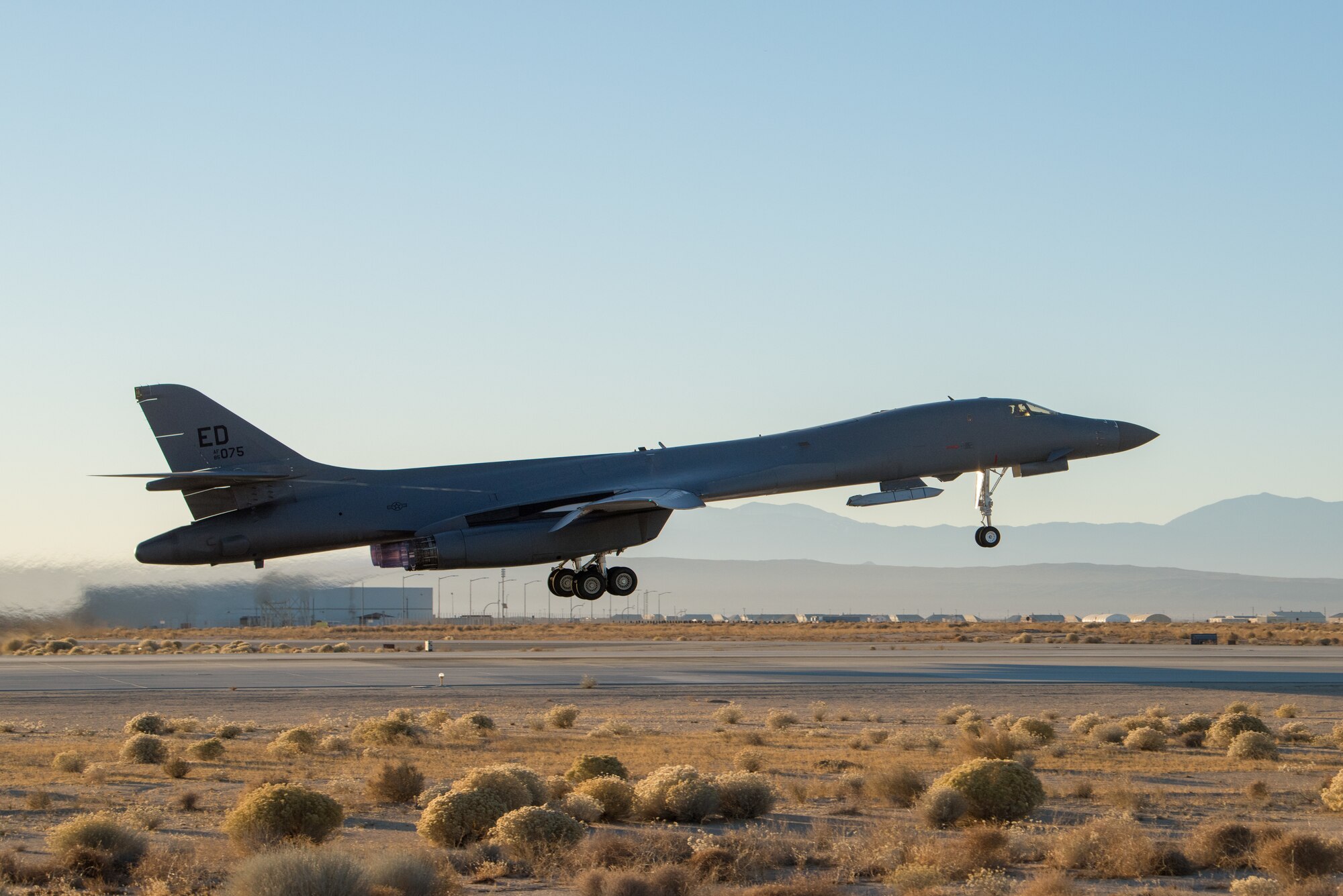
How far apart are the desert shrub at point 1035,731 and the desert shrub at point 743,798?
382 inches

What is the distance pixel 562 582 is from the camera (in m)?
37.2

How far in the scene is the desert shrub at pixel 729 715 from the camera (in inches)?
1122

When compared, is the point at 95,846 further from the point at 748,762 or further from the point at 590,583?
the point at 590,583

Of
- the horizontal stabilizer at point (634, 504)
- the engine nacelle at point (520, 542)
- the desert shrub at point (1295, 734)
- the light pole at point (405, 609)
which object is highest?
the horizontal stabilizer at point (634, 504)

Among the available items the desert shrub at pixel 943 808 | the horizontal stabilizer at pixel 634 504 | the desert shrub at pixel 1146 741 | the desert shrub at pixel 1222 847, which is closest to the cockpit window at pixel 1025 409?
the horizontal stabilizer at pixel 634 504

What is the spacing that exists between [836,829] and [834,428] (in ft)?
74.7

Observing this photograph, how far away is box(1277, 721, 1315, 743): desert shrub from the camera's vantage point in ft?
85.1

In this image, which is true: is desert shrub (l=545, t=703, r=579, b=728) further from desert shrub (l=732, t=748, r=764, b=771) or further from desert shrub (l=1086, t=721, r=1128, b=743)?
desert shrub (l=1086, t=721, r=1128, b=743)

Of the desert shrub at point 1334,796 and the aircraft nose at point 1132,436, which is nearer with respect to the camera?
the desert shrub at point 1334,796

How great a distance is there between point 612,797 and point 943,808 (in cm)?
380

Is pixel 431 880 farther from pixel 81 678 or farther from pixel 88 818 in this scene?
pixel 81 678

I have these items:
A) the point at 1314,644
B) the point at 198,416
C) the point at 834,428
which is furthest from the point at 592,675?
the point at 1314,644

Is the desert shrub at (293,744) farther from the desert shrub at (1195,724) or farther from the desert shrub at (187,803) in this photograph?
the desert shrub at (1195,724)

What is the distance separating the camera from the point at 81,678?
4128 cm
